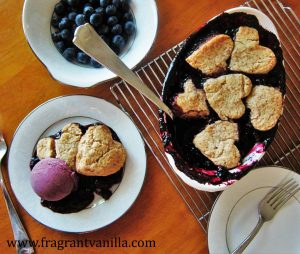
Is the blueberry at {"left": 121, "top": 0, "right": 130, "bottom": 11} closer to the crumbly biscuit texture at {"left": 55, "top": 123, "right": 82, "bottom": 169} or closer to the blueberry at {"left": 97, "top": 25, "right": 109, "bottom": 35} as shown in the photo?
the blueberry at {"left": 97, "top": 25, "right": 109, "bottom": 35}

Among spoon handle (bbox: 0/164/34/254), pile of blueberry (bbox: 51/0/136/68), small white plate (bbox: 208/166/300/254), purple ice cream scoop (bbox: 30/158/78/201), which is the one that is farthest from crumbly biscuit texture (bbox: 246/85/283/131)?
spoon handle (bbox: 0/164/34/254)

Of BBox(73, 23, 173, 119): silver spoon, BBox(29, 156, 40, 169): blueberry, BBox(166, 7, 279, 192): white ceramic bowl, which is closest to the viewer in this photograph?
BBox(73, 23, 173, 119): silver spoon

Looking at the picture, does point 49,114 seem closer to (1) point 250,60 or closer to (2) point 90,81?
(2) point 90,81

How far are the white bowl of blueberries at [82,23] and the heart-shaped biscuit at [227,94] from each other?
0.62ft

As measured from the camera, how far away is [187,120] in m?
0.98

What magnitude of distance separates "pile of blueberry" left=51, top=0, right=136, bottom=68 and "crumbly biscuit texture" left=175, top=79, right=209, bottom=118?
8.2 inches

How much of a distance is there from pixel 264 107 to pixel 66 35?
1.66 feet

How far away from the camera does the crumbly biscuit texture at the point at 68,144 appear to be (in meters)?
1.04

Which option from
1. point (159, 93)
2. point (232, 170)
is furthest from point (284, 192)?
point (159, 93)

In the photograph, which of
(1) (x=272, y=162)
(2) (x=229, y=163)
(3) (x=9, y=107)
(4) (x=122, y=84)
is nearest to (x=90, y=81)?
(4) (x=122, y=84)

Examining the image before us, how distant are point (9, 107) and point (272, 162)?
689 mm

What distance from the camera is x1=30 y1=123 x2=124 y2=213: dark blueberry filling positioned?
3.44 ft

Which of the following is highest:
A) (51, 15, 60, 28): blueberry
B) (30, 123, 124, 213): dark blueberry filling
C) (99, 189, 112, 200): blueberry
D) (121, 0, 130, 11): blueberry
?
(51, 15, 60, 28): blueberry

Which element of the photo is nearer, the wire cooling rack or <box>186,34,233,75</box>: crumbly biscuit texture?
<box>186,34,233,75</box>: crumbly biscuit texture
